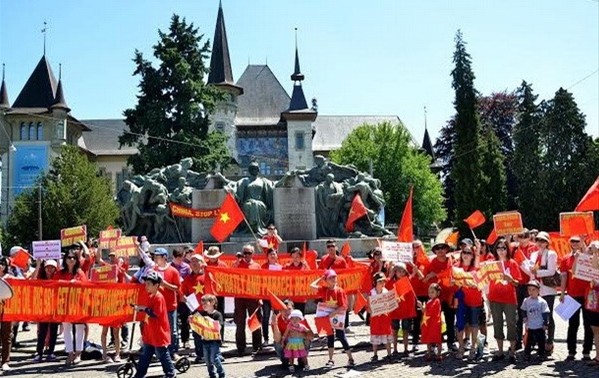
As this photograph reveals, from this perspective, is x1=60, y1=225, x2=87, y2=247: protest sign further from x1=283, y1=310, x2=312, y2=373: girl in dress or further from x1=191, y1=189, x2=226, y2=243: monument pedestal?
x1=191, y1=189, x2=226, y2=243: monument pedestal

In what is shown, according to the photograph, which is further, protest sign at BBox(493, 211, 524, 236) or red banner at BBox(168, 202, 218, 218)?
red banner at BBox(168, 202, 218, 218)

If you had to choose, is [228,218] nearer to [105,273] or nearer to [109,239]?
[109,239]

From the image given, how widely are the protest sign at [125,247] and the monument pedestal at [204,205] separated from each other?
9.16m

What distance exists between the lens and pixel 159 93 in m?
46.8

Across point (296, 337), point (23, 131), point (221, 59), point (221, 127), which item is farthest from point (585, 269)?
point (23, 131)

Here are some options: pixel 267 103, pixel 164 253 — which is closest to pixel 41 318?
pixel 164 253

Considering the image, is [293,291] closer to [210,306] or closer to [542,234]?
[210,306]

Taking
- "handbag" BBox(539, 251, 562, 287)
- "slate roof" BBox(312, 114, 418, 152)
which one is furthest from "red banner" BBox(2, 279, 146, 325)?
"slate roof" BBox(312, 114, 418, 152)

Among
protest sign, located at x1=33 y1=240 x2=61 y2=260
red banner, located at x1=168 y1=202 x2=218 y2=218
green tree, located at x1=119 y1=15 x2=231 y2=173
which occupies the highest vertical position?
green tree, located at x1=119 y1=15 x2=231 y2=173

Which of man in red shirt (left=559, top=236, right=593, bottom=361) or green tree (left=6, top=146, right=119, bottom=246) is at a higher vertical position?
green tree (left=6, top=146, right=119, bottom=246)

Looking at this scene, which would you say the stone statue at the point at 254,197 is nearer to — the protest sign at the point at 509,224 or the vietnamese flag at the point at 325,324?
the protest sign at the point at 509,224

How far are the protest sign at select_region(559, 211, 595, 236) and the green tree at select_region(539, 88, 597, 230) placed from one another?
38634 mm

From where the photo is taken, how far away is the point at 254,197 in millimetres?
23078

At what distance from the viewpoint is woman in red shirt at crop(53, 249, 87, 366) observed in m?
11.2
